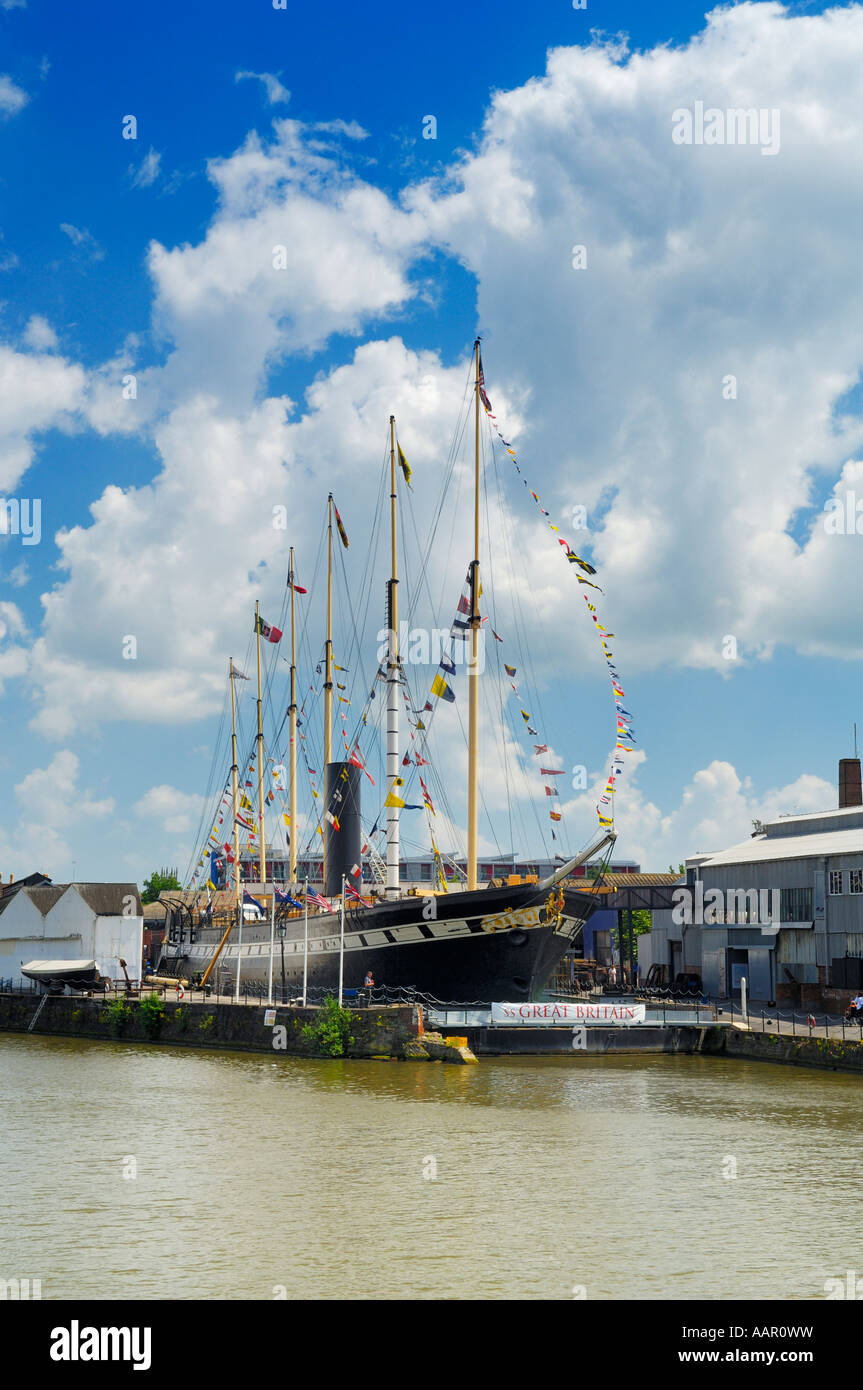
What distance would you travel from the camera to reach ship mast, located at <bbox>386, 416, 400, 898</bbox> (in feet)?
203

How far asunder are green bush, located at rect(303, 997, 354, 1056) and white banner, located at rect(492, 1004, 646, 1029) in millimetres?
5688

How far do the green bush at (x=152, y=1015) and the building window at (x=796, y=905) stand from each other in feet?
94.3

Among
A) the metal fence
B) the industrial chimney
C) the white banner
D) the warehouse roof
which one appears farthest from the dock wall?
the industrial chimney

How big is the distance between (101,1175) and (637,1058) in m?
26.1

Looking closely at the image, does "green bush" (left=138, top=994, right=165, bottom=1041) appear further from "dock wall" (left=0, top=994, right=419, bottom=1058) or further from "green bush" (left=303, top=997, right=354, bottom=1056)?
"green bush" (left=303, top=997, right=354, bottom=1056)

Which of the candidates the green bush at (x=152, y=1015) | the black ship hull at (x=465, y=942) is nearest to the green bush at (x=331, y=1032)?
the black ship hull at (x=465, y=942)

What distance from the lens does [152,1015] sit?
55.1 m

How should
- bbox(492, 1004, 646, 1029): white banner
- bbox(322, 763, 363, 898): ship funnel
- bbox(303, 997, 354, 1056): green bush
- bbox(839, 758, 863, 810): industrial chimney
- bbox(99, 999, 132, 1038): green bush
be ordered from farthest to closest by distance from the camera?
bbox(839, 758, 863, 810): industrial chimney, bbox(322, 763, 363, 898): ship funnel, bbox(99, 999, 132, 1038): green bush, bbox(492, 1004, 646, 1029): white banner, bbox(303, 997, 354, 1056): green bush

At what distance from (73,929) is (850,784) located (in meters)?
45.4

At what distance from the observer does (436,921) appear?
55812 mm

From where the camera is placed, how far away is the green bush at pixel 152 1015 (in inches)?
2163

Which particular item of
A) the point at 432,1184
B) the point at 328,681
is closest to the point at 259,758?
the point at 328,681

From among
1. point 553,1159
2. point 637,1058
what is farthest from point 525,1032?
point 553,1159
